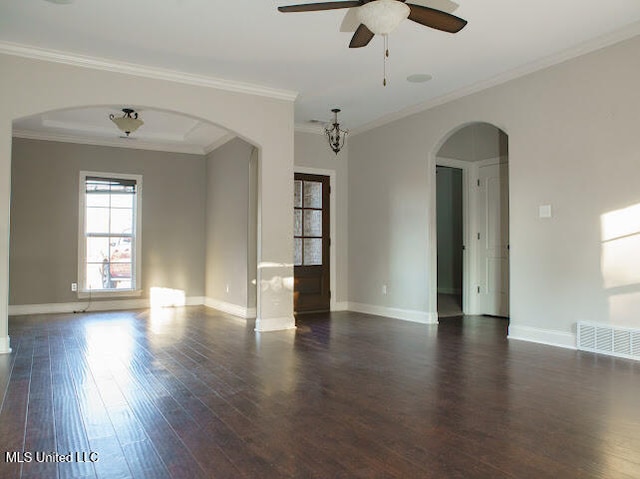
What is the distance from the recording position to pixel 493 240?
7.25 m

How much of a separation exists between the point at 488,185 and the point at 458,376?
424cm

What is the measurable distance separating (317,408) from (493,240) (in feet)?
16.5

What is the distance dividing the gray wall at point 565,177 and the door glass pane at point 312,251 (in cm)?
181

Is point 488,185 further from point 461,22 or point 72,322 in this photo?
point 72,322

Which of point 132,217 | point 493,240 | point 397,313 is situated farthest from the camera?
point 132,217

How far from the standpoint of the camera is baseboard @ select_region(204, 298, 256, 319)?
713cm

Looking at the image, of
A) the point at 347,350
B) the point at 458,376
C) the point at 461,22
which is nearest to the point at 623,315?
the point at 458,376

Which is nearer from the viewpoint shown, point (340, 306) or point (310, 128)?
point (310, 128)

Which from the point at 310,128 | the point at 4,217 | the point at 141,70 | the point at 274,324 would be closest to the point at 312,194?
the point at 310,128

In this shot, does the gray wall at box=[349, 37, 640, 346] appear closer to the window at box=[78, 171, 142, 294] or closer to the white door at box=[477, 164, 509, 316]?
the white door at box=[477, 164, 509, 316]

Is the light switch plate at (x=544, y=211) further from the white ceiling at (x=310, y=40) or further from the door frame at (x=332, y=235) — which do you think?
the door frame at (x=332, y=235)

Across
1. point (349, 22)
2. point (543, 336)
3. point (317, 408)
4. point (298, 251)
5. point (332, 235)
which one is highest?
point (349, 22)

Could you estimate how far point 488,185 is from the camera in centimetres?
734

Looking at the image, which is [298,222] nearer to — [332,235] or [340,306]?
[332,235]
